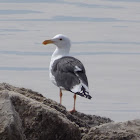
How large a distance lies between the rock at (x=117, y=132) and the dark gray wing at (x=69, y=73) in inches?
138

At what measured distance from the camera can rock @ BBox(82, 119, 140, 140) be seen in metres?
8.48

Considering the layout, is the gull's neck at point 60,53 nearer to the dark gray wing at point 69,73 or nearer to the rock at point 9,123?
the dark gray wing at point 69,73

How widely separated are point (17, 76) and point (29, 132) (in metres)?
11.7

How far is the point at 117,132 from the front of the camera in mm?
8516

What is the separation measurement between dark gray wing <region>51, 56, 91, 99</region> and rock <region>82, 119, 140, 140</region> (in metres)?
3.51

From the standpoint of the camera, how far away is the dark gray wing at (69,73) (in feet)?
40.0

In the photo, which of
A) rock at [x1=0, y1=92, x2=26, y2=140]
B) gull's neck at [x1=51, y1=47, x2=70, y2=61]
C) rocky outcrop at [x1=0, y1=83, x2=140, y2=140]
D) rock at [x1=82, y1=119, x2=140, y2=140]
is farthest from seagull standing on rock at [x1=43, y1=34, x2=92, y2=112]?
rock at [x1=0, y1=92, x2=26, y2=140]

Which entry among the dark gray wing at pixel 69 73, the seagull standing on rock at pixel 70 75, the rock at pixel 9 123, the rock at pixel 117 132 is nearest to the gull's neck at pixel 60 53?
the seagull standing on rock at pixel 70 75

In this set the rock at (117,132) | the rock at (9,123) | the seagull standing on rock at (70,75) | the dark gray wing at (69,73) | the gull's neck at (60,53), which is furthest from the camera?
the gull's neck at (60,53)

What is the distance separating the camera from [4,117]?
8.10m

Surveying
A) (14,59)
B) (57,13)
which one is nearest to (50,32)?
(14,59)

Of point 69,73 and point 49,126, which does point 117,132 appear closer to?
point 49,126

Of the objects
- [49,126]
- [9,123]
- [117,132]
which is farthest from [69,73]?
[9,123]

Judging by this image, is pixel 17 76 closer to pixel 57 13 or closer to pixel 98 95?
pixel 98 95
